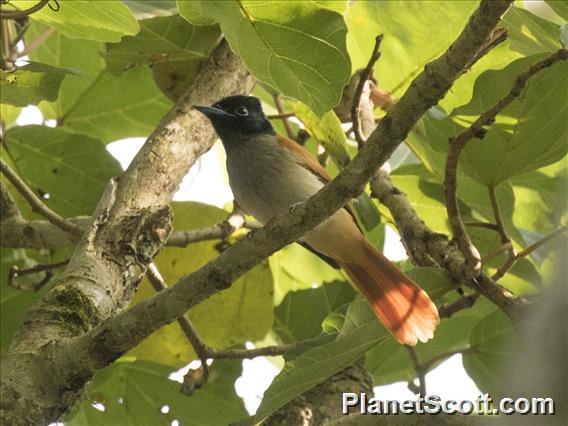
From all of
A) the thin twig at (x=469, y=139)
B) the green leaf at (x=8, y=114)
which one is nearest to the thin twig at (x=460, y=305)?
the thin twig at (x=469, y=139)

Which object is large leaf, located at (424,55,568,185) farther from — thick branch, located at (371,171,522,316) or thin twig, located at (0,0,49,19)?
thin twig, located at (0,0,49,19)

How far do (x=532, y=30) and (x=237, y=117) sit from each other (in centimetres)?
123

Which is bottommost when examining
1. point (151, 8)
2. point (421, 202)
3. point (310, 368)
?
point (310, 368)

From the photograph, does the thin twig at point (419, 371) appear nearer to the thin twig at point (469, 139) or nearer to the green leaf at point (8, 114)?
the thin twig at point (469, 139)

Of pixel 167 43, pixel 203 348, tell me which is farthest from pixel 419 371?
pixel 167 43

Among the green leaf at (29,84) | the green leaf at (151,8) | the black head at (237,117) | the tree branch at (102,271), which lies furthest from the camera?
the black head at (237,117)

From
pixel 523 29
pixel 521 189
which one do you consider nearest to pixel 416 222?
→ pixel 523 29

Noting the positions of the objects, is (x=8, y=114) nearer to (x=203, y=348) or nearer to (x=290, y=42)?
(x=203, y=348)

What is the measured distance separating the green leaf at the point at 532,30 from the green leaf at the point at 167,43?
3.36 feet

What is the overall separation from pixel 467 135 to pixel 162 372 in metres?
1.44

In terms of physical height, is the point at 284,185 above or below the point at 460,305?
above

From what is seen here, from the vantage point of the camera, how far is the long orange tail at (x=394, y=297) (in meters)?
2.46

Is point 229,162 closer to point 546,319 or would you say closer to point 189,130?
point 189,130

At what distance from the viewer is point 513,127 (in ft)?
8.08
